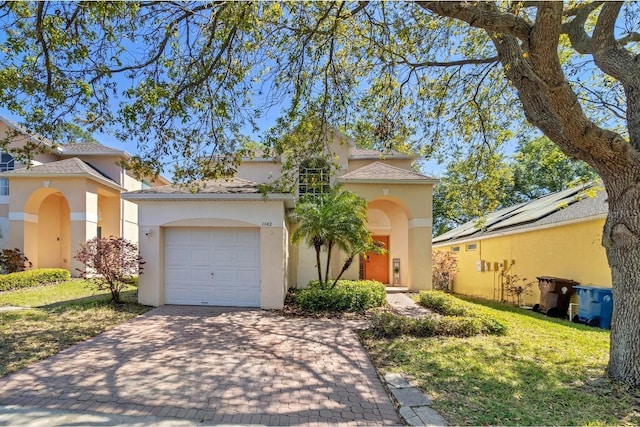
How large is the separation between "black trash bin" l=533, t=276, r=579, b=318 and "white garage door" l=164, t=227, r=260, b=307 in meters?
10.3

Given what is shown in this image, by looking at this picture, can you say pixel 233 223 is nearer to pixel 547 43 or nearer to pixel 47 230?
pixel 547 43

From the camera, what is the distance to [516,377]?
543cm

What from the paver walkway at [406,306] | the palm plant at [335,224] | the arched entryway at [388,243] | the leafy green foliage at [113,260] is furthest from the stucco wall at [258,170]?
the paver walkway at [406,306]

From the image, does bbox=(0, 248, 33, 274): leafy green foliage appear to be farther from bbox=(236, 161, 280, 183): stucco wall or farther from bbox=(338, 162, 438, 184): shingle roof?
bbox=(338, 162, 438, 184): shingle roof

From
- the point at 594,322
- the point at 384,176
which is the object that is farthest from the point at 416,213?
the point at 594,322

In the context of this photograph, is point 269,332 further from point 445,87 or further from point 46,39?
point 445,87

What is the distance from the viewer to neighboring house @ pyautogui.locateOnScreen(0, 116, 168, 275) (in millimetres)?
16312

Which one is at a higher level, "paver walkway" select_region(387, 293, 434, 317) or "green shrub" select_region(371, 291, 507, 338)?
"green shrub" select_region(371, 291, 507, 338)

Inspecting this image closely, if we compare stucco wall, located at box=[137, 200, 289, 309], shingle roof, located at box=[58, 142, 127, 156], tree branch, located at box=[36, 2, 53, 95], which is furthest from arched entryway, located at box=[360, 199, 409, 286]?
shingle roof, located at box=[58, 142, 127, 156]

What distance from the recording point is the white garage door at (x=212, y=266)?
10844mm

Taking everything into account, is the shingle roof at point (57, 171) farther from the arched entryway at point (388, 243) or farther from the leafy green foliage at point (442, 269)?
the leafy green foliage at point (442, 269)

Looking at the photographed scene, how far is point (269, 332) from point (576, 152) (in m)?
7.10

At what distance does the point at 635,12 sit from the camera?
24.1ft

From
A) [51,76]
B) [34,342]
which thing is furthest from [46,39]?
[34,342]
